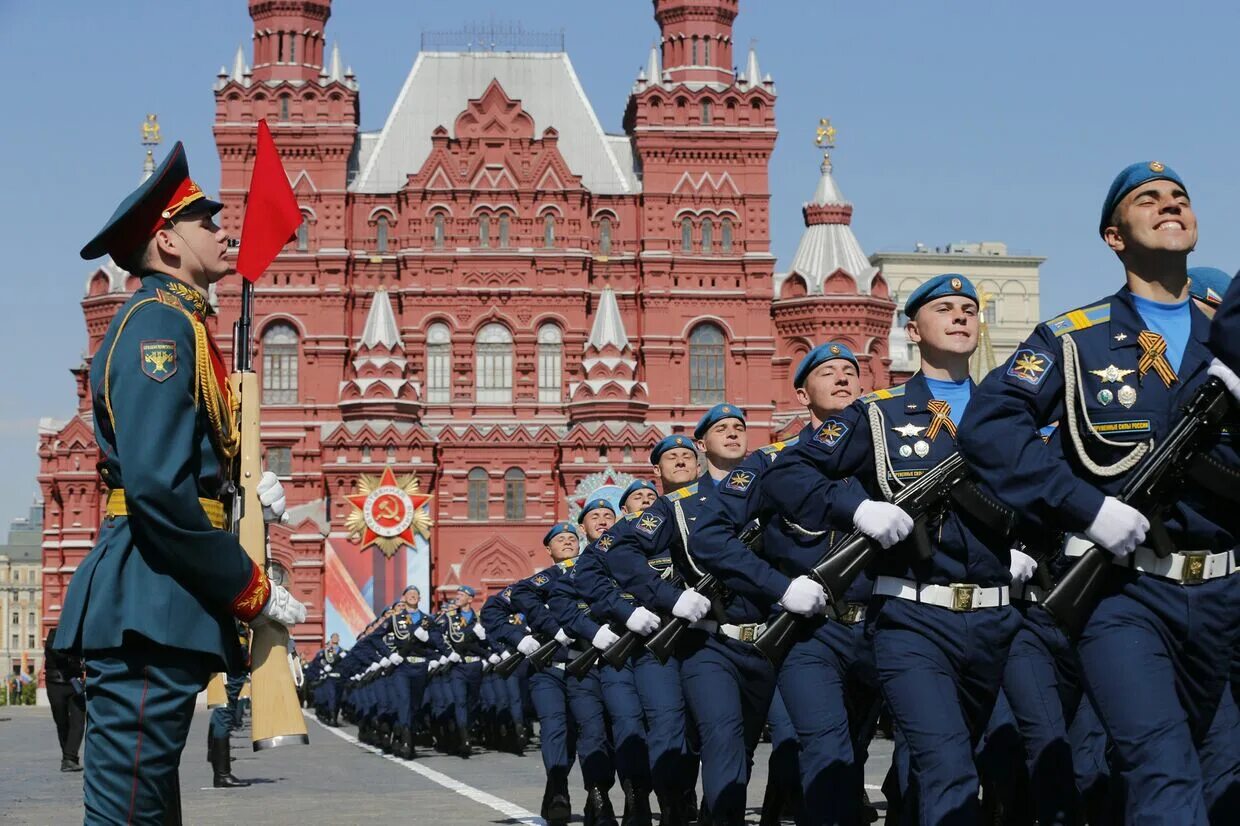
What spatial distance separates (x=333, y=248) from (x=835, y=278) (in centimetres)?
1621

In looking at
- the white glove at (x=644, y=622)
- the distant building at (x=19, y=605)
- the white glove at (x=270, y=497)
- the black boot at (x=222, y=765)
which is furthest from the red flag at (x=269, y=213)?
the distant building at (x=19, y=605)

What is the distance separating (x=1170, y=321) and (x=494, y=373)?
58.1 m

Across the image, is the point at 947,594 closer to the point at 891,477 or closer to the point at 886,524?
the point at 886,524

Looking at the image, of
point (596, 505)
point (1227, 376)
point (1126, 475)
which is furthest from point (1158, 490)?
point (596, 505)

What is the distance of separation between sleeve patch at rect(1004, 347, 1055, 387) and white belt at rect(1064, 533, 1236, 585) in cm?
63

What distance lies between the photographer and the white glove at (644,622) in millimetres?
10836

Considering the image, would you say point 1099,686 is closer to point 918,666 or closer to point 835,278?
→ point 918,666

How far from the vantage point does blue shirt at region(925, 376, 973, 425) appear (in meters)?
7.71

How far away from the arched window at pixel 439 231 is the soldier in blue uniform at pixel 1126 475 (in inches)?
2308

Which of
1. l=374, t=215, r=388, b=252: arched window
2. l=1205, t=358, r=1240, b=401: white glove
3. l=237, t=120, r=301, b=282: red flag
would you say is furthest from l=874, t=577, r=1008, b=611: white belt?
l=374, t=215, r=388, b=252: arched window

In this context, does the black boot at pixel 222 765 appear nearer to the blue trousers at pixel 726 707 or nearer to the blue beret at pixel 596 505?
the blue beret at pixel 596 505

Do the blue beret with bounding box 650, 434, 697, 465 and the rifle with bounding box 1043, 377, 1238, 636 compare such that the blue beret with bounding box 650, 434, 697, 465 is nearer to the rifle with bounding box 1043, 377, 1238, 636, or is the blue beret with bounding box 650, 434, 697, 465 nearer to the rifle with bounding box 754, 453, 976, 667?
the rifle with bounding box 754, 453, 976, 667

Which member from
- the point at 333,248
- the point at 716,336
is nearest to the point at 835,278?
the point at 716,336

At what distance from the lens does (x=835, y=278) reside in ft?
214
